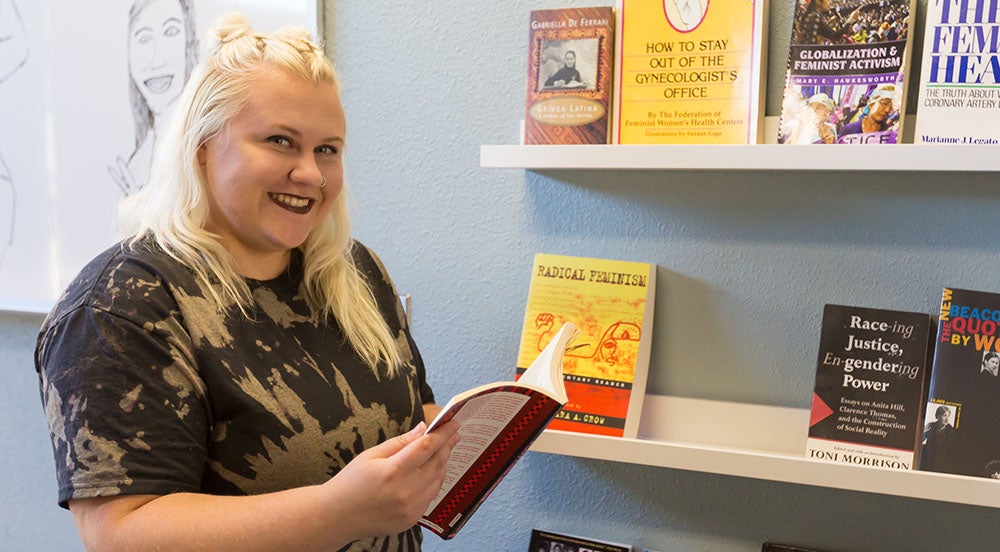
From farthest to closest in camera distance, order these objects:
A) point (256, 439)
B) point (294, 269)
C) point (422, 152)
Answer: point (422, 152) → point (294, 269) → point (256, 439)

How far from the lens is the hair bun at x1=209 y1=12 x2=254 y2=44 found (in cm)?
121

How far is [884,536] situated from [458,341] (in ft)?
2.90

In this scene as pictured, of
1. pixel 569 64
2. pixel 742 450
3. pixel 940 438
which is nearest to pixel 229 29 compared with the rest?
pixel 569 64

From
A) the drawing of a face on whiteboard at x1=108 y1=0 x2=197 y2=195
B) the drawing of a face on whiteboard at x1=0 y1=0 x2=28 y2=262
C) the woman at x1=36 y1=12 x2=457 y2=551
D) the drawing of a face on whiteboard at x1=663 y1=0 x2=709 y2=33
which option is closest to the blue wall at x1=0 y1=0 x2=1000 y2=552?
the drawing of a face on whiteboard at x1=663 y1=0 x2=709 y2=33

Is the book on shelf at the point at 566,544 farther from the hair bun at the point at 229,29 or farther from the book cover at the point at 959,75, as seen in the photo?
the hair bun at the point at 229,29

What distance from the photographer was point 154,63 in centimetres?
192

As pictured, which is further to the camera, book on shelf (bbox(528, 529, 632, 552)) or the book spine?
book on shelf (bbox(528, 529, 632, 552))

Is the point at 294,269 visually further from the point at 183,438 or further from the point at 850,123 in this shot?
the point at 850,123

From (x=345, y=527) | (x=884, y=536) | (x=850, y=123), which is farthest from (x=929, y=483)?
(x=345, y=527)

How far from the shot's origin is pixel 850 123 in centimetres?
144

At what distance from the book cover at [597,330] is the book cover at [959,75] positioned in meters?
0.54

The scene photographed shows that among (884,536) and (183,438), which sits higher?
(183,438)

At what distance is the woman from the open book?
5 centimetres

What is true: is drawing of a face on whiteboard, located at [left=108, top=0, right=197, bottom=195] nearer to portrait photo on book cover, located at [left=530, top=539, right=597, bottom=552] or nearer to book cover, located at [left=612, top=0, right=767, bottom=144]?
book cover, located at [left=612, top=0, right=767, bottom=144]
